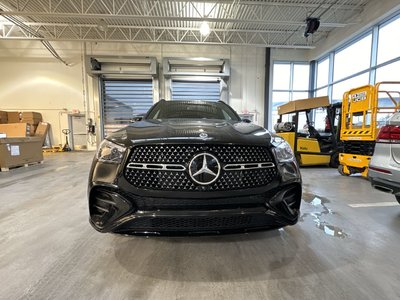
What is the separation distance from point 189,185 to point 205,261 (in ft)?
1.81

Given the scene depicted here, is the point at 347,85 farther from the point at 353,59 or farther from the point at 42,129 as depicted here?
the point at 42,129

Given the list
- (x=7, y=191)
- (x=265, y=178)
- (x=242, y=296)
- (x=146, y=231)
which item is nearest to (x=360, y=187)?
(x=265, y=178)

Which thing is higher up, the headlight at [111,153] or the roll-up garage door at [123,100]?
the roll-up garage door at [123,100]

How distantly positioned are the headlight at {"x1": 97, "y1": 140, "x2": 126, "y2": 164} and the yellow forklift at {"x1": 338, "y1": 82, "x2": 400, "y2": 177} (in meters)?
3.86

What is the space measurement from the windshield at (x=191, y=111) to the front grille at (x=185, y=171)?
1121 millimetres

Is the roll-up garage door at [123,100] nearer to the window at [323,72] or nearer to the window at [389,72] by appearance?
the window at [323,72]

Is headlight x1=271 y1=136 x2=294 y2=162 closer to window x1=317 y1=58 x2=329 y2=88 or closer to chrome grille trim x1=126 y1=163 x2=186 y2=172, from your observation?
chrome grille trim x1=126 y1=163 x2=186 y2=172

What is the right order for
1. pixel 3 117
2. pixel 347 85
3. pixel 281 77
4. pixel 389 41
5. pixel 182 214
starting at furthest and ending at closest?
pixel 281 77
pixel 3 117
pixel 347 85
pixel 389 41
pixel 182 214

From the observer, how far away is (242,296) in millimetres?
1078

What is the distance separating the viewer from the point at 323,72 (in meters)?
9.84

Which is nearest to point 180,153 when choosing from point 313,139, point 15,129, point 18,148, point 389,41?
point 313,139

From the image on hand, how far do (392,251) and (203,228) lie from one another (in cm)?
140

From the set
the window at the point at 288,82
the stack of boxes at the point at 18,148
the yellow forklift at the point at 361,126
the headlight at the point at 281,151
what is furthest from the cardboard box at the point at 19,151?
the window at the point at 288,82

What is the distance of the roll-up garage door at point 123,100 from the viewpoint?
9.70m
